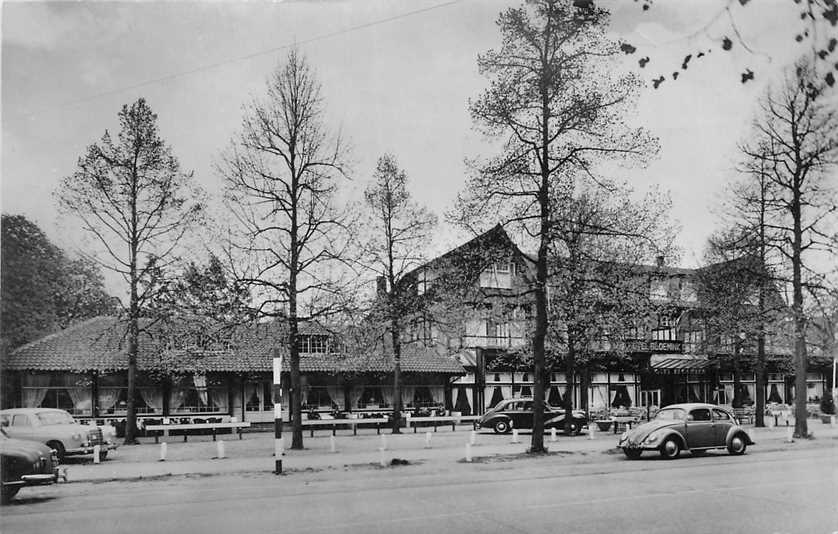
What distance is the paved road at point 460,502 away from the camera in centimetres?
1007

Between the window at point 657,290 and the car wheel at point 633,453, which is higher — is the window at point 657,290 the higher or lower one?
the higher one

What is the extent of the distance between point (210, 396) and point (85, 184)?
14057 mm

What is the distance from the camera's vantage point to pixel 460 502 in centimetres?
1195

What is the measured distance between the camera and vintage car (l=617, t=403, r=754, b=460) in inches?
751

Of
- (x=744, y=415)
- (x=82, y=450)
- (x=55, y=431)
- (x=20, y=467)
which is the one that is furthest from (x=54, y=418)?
(x=744, y=415)

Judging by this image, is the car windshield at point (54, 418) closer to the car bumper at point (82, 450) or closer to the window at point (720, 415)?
the car bumper at point (82, 450)

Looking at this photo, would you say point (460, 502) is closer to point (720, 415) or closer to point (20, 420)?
point (720, 415)

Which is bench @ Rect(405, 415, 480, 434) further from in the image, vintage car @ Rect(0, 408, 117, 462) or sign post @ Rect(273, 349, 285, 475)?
sign post @ Rect(273, 349, 285, 475)

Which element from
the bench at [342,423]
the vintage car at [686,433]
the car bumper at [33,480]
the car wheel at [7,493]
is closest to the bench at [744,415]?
the vintage car at [686,433]

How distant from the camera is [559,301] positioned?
73.5 ft

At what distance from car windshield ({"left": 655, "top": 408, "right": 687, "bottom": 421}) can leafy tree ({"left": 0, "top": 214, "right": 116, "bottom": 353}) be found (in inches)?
635

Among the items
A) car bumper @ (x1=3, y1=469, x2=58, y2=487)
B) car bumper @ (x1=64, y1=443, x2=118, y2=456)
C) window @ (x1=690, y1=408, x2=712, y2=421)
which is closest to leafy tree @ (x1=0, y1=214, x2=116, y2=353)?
car bumper @ (x1=3, y1=469, x2=58, y2=487)

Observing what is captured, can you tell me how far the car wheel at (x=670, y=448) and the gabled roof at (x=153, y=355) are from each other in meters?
10.2

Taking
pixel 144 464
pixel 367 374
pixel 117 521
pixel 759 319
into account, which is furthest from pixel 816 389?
pixel 117 521
